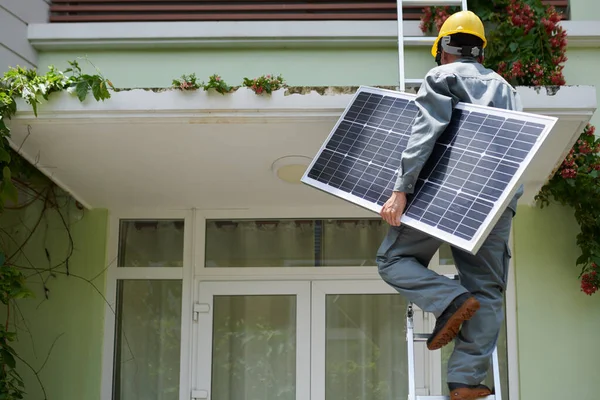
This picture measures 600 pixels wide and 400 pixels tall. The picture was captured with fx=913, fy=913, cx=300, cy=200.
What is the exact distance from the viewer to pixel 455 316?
4.03 m

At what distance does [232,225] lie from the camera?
272 inches

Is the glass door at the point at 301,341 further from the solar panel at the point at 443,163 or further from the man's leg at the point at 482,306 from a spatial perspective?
the man's leg at the point at 482,306

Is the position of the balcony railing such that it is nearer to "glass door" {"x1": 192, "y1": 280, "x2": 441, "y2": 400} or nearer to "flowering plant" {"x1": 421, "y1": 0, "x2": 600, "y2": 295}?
"flowering plant" {"x1": 421, "y1": 0, "x2": 600, "y2": 295}

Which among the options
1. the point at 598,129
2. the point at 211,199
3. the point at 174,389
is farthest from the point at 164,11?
the point at 598,129

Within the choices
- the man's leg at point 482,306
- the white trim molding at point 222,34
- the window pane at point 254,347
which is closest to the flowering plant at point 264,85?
the white trim molding at point 222,34

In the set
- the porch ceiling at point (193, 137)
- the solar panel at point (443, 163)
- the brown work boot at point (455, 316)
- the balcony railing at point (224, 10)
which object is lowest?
the brown work boot at point (455, 316)

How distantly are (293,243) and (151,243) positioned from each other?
1087mm

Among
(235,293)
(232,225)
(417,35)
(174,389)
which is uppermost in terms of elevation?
(417,35)

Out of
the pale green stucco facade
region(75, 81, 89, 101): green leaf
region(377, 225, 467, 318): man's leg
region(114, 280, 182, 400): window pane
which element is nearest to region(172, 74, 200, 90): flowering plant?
region(75, 81, 89, 101): green leaf

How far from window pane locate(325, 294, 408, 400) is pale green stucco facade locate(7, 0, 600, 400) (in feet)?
2.93

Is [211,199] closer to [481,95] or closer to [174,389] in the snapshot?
[174,389]

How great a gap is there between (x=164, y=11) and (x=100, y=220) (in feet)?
5.38

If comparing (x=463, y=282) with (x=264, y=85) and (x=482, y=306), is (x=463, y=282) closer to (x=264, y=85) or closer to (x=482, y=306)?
(x=482, y=306)

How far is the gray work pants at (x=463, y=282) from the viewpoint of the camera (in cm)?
412
